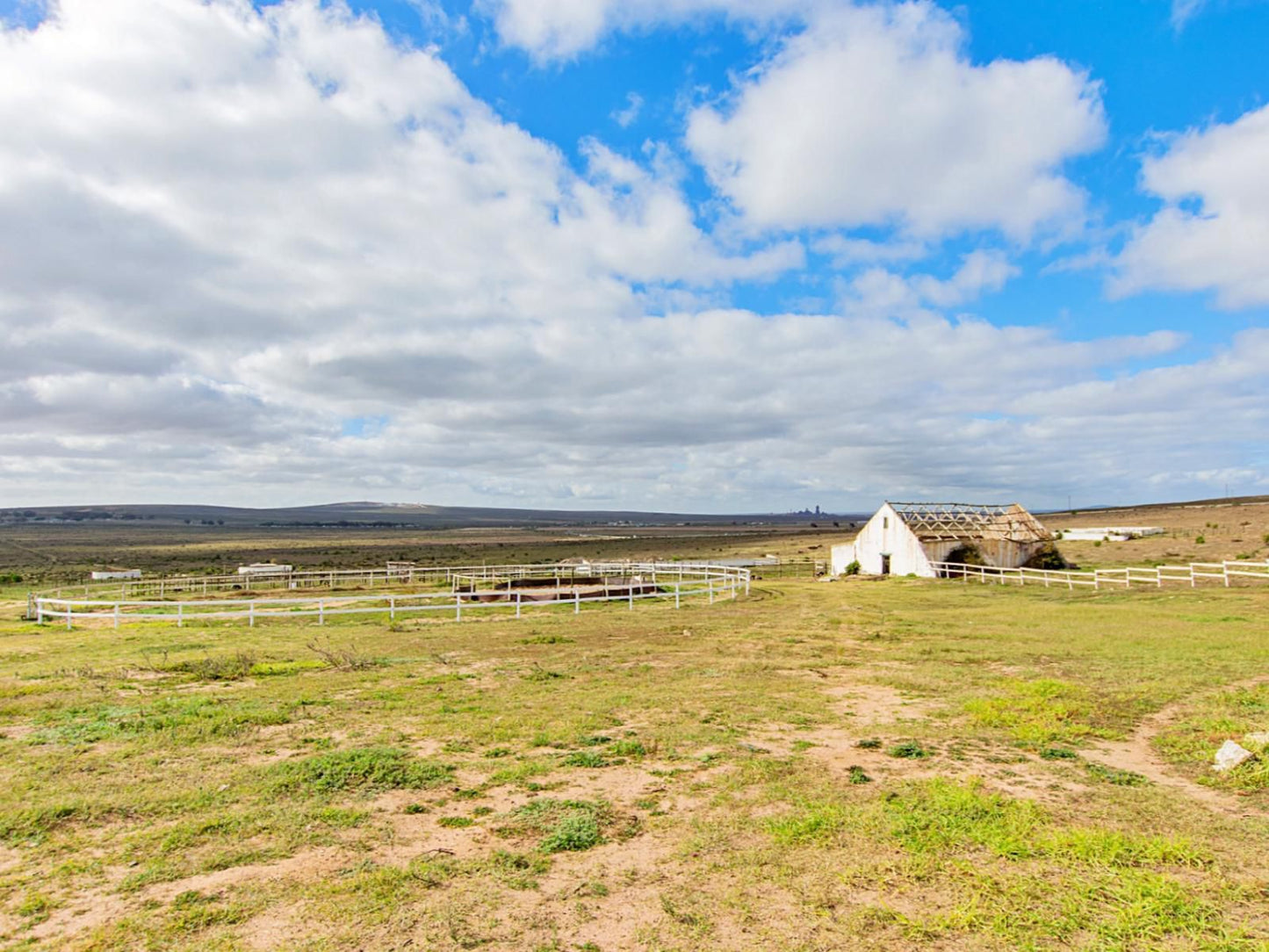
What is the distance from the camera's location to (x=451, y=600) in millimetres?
31016

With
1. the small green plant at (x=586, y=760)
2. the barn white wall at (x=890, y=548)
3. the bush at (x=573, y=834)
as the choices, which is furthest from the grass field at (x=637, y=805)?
the barn white wall at (x=890, y=548)

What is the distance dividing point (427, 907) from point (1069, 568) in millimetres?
45967

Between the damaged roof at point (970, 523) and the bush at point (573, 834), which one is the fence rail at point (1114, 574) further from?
the bush at point (573, 834)

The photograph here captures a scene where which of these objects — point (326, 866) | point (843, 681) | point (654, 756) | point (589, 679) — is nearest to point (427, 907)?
point (326, 866)

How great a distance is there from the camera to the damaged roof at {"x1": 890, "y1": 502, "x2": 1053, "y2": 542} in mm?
42594

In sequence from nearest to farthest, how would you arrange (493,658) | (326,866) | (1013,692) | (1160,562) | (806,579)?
(326,866), (1013,692), (493,658), (1160,562), (806,579)

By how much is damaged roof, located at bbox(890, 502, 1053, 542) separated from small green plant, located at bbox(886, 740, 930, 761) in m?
35.7

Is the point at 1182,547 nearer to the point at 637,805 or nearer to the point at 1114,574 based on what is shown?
the point at 1114,574

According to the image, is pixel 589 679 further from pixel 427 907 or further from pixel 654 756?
pixel 427 907

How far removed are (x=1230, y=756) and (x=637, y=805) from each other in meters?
6.62

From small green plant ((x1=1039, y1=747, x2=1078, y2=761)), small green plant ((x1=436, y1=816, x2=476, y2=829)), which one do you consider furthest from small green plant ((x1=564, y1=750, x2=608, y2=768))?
small green plant ((x1=1039, y1=747, x2=1078, y2=761))

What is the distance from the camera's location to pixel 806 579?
44000 mm

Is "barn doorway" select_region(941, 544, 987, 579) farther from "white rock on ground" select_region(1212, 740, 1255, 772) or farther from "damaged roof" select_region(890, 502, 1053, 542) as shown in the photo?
"white rock on ground" select_region(1212, 740, 1255, 772)

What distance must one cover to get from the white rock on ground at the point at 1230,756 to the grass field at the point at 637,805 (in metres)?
0.12
